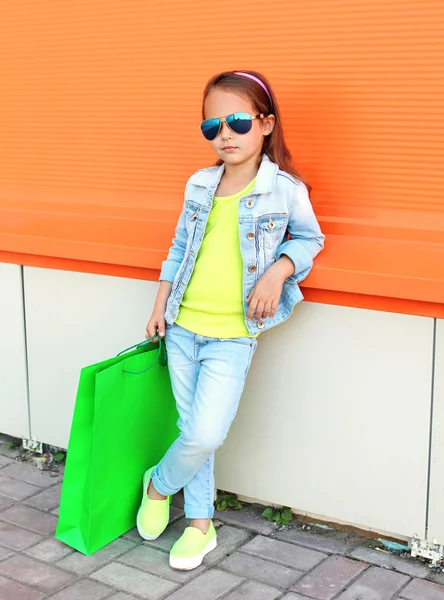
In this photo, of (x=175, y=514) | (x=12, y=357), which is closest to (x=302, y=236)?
(x=175, y=514)

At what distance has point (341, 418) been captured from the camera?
10.1 ft

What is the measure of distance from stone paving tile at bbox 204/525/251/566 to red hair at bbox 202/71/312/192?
1347 millimetres

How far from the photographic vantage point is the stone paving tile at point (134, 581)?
2.85 meters

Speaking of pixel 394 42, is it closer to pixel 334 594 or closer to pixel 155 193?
pixel 155 193

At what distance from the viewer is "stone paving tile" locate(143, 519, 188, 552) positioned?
3168 millimetres

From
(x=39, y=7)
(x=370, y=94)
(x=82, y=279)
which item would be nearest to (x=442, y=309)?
(x=370, y=94)

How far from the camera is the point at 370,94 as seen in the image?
2934mm

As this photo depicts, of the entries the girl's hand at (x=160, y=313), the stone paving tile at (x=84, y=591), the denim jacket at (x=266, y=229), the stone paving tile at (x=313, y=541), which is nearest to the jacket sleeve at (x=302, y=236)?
the denim jacket at (x=266, y=229)

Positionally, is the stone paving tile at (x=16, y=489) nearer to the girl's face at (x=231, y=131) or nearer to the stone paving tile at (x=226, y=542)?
the stone paving tile at (x=226, y=542)

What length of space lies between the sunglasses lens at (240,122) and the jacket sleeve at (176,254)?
423 mm

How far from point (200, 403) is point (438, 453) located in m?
0.84

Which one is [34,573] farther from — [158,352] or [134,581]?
[158,352]

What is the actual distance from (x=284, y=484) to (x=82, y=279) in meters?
1.23

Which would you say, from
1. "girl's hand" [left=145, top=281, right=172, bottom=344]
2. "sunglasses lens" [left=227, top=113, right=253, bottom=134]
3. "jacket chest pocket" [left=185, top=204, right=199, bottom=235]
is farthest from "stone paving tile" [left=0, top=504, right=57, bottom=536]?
"sunglasses lens" [left=227, top=113, right=253, bottom=134]
